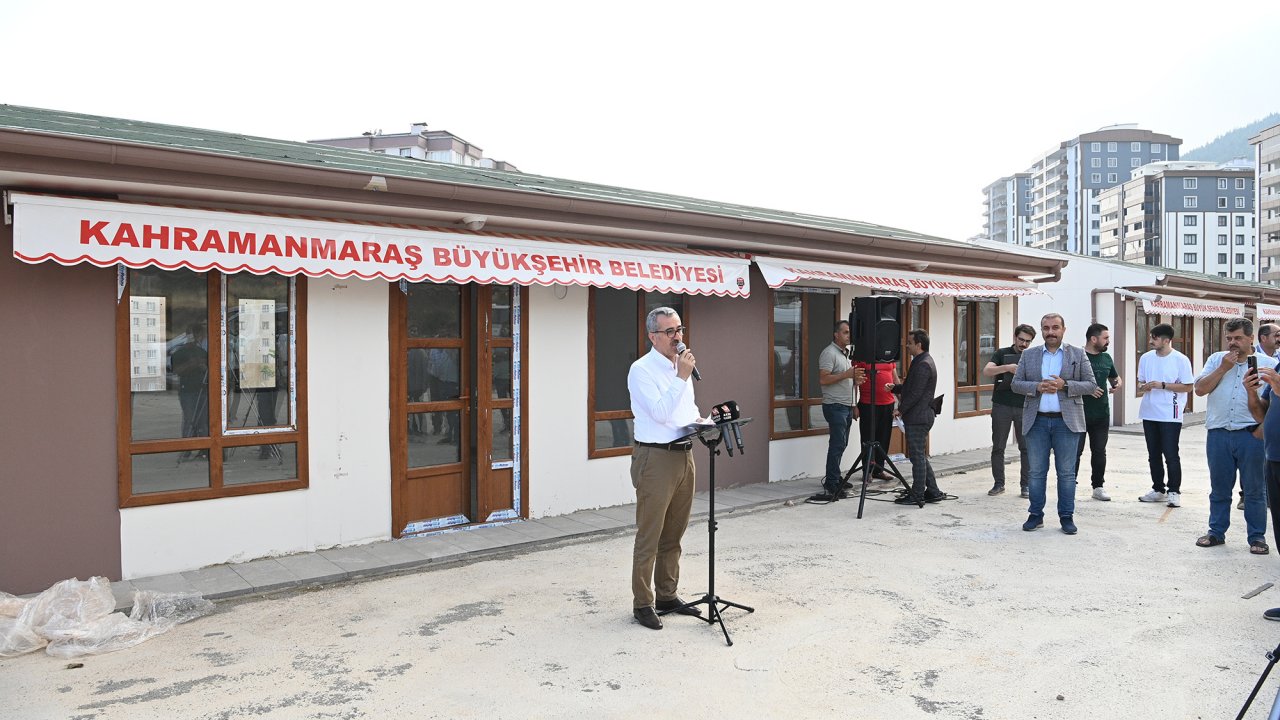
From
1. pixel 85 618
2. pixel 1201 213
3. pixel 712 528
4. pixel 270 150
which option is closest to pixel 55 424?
pixel 85 618

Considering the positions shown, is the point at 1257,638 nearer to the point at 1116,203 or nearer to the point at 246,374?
the point at 246,374

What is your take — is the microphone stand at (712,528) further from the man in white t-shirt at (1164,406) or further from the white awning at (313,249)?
the man in white t-shirt at (1164,406)

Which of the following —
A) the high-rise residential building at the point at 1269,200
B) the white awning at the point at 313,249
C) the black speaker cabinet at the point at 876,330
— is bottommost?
the black speaker cabinet at the point at 876,330

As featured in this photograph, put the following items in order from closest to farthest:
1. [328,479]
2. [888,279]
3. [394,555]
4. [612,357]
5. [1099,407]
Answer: [394,555], [328,479], [612,357], [1099,407], [888,279]

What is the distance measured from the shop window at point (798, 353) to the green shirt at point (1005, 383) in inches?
76.2

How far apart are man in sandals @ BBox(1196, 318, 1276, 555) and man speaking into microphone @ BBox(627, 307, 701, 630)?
14.0 ft

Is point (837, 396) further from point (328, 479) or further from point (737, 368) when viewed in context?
point (328, 479)

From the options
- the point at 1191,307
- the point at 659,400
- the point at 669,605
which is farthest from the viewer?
the point at 1191,307

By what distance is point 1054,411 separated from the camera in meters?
7.22

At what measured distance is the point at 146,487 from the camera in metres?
5.77

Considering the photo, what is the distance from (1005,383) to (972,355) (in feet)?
10.9

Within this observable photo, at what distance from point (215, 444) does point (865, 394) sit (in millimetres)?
6097

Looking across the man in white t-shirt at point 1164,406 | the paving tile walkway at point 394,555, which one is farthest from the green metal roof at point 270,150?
the man in white t-shirt at point 1164,406

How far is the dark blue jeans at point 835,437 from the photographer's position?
8.90 m
